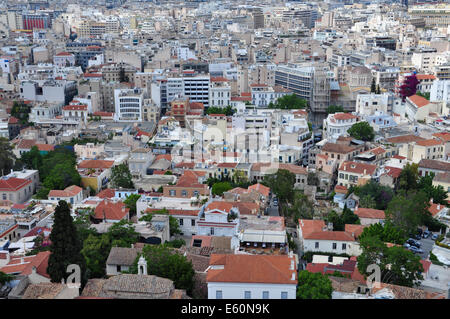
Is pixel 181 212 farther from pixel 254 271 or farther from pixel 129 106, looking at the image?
pixel 129 106

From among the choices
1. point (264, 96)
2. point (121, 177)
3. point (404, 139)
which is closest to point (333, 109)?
point (264, 96)

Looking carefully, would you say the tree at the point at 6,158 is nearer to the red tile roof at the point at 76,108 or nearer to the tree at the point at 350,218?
the red tile roof at the point at 76,108

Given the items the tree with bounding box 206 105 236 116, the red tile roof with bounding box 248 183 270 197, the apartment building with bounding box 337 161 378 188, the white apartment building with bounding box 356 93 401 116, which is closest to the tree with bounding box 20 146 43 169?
the red tile roof with bounding box 248 183 270 197

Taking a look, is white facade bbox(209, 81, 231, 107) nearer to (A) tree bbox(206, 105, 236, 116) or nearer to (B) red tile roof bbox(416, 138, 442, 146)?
(A) tree bbox(206, 105, 236, 116)

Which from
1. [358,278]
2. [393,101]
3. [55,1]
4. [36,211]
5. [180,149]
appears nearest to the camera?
[358,278]

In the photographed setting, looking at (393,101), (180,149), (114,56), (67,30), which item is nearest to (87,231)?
(180,149)

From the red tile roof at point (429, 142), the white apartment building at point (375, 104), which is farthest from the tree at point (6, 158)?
the white apartment building at point (375, 104)
